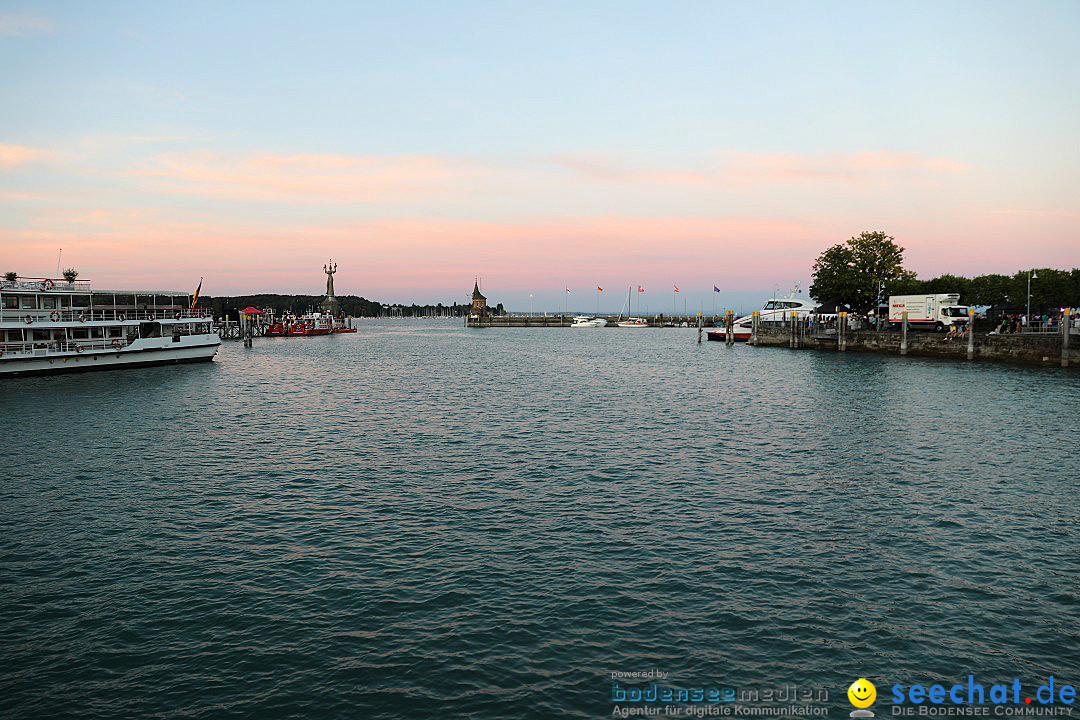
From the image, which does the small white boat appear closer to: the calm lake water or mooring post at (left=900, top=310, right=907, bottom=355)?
mooring post at (left=900, top=310, right=907, bottom=355)

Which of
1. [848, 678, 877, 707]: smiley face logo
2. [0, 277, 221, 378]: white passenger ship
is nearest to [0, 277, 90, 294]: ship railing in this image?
[0, 277, 221, 378]: white passenger ship

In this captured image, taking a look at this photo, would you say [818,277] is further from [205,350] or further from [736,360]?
[205,350]

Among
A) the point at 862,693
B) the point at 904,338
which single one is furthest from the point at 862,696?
the point at 904,338

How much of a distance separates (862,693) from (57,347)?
7799 cm

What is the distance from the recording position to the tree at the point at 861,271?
107 metres

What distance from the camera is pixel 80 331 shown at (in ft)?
232

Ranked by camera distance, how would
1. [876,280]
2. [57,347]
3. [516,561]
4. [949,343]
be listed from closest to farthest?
[516,561], [57,347], [949,343], [876,280]

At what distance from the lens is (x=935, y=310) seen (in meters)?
85.8

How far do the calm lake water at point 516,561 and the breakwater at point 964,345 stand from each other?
98.5ft

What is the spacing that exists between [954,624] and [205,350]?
86.2 metres

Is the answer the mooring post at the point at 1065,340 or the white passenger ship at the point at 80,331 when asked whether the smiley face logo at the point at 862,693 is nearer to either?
the mooring post at the point at 1065,340

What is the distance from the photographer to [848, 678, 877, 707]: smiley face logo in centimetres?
1173

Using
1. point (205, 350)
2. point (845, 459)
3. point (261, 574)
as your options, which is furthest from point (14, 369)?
point (845, 459)

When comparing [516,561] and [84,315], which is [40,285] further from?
[516,561]
